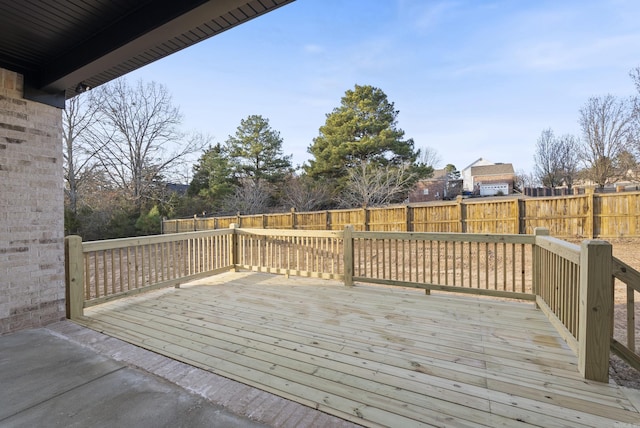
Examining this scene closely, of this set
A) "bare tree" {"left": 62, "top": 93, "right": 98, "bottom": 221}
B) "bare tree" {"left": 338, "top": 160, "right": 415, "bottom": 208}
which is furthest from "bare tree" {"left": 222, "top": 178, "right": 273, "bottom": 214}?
Result: "bare tree" {"left": 62, "top": 93, "right": 98, "bottom": 221}

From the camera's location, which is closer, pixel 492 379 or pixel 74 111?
pixel 492 379

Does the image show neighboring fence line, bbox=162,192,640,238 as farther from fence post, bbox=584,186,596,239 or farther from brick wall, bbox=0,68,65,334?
brick wall, bbox=0,68,65,334

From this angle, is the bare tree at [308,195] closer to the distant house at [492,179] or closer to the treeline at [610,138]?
the treeline at [610,138]

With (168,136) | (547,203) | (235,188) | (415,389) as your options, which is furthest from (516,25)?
(168,136)

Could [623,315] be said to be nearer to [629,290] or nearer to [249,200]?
[629,290]

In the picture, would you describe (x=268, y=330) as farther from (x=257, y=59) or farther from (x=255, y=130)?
(x=255, y=130)

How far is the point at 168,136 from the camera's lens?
18297mm

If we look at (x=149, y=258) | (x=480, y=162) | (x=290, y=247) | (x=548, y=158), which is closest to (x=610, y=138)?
(x=548, y=158)

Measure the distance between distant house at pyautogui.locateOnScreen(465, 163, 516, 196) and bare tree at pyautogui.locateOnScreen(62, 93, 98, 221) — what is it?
34.9 m

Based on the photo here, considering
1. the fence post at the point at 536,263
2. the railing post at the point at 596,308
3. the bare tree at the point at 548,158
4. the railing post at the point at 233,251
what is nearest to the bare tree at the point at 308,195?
the railing post at the point at 233,251

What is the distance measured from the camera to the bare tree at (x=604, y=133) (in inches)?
633

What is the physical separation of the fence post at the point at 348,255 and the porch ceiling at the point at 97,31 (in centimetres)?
318

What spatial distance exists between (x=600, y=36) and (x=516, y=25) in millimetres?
2213

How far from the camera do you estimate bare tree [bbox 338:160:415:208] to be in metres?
15.1
